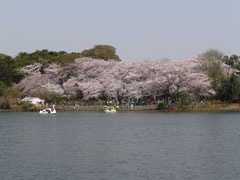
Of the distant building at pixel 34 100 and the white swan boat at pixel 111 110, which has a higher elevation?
the distant building at pixel 34 100

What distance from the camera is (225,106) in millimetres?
67188

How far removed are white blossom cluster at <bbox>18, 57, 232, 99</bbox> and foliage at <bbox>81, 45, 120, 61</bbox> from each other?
1209cm

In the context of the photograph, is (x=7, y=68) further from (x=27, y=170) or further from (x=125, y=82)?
(x=27, y=170)

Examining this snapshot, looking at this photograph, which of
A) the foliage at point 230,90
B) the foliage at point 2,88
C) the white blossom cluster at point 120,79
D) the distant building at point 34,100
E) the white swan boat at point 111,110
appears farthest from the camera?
the foliage at point 2,88

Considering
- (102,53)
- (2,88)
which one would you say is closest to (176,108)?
(102,53)

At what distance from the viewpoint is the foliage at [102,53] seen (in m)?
94.4

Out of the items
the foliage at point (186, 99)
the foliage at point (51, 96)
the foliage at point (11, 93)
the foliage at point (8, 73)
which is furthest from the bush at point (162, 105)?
the foliage at point (8, 73)

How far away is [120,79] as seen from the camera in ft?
250

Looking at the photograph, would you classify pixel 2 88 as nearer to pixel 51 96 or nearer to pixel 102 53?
pixel 51 96

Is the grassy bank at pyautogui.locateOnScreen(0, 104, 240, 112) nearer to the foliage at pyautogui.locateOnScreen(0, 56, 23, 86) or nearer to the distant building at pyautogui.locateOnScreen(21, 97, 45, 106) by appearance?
the distant building at pyautogui.locateOnScreen(21, 97, 45, 106)

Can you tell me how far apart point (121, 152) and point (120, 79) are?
157 ft

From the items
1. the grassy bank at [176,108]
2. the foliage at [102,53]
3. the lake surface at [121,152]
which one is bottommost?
the lake surface at [121,152]

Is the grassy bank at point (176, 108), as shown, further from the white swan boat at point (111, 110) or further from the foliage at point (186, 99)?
the white swan boat at point (111, 110)

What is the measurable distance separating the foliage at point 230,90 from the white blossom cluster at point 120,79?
201cm
